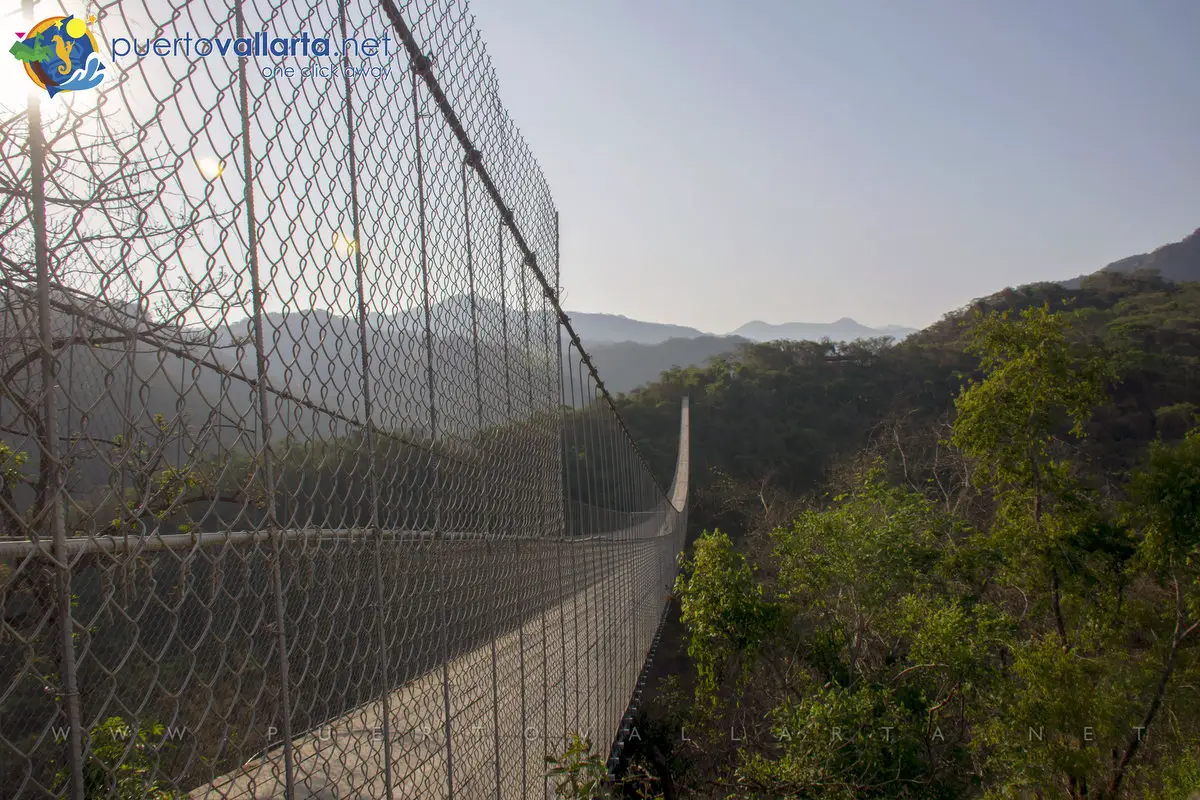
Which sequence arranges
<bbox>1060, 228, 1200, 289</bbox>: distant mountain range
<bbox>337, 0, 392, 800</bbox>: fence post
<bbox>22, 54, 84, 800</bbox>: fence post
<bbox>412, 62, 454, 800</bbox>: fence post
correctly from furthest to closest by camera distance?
<bbox>1060, 228, 1200, 289</bbox>: distant mountain range, <bbox>412, 62, 454, 800</bbox>: fence post, <bbox>337, 0, 392, 800</bbox>: fence post, <bbox>22, 54, 84, 800</bbox>: fence post

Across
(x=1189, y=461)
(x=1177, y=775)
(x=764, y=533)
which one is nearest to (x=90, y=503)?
(x=1177, y=775)

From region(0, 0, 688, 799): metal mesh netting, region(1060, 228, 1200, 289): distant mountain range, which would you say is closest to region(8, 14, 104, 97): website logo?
region(0, 0, 688, 799): metal mesh netting

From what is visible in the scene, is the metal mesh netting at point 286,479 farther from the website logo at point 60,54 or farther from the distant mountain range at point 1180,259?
the distant mountain range at point 1180,259

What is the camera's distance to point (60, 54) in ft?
2.17

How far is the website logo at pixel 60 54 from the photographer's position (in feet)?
2.11

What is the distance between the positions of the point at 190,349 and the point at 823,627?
646 centimetres

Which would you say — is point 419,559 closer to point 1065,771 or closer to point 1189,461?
point 1065,771

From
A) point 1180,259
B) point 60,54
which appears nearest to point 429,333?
point 60,54

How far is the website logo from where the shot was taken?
644 millimetres

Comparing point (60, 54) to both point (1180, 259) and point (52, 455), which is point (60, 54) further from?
point (1180, 259)

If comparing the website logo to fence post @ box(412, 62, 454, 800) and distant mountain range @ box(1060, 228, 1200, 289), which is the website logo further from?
distant mountain range @ box(1060, 228, 1200, 289)

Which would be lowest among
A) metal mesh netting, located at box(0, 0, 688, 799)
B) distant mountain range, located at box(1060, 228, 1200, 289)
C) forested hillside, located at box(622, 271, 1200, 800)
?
forested hillside, located at box(622, 271, 1200, 800)

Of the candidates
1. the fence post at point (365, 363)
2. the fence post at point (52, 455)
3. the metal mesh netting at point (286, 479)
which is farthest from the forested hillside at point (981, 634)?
the fence post at point (52, 455)

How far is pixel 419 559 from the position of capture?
52.2 inches
